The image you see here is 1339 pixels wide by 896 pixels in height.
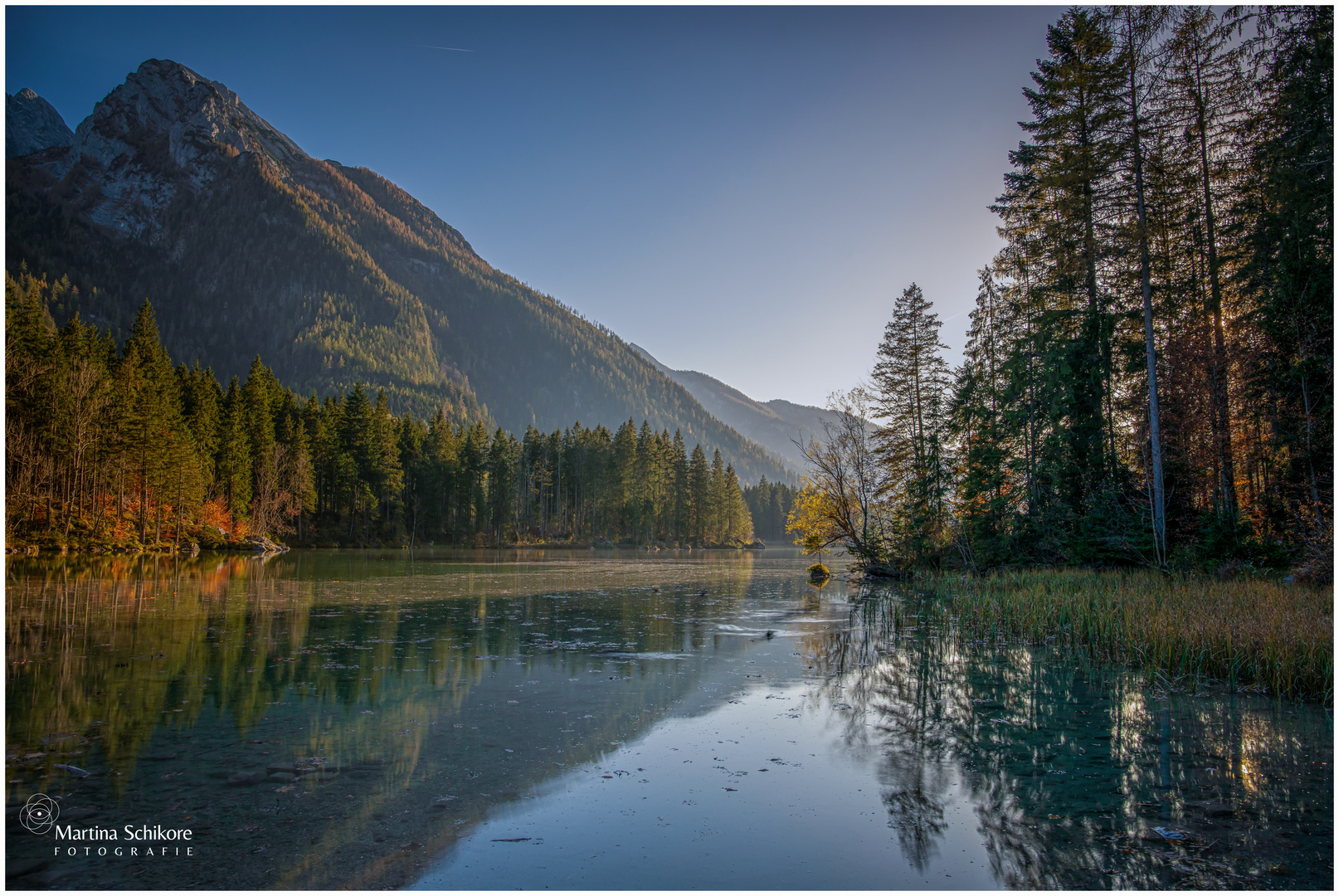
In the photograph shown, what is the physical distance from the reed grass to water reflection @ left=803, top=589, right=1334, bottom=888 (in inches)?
28.2

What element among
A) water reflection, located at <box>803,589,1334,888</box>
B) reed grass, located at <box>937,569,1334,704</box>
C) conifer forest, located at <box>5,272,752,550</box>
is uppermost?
Answer: conifer forest, located at <box>5,272,752,550</box>

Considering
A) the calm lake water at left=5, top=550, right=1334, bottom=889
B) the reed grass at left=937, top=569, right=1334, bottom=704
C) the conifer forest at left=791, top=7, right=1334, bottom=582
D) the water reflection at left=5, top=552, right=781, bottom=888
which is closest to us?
the calm lake water at left=5, top=550, right=1334, bottom=889

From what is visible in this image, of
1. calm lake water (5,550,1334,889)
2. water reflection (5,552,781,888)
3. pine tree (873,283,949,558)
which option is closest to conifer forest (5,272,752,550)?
water reflection (5,552,781,888)

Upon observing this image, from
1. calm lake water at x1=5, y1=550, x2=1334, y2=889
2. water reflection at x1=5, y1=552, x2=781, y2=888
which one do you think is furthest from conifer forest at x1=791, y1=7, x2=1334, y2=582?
water reflection at x1=5, y1=552, x2=781, y2=888

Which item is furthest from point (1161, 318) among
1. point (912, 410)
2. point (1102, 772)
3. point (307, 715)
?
point (307, 715)

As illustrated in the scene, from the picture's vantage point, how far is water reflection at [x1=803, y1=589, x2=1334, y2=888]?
4988mm

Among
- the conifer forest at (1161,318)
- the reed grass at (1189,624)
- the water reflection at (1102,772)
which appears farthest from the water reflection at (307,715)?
the conifer forest at (1161,318)

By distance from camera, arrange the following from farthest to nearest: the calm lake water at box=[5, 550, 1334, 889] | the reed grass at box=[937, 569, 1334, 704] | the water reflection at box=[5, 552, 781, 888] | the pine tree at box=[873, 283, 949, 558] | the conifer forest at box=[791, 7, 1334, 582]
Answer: the pine tree at box=[873, 283, 949, 558] < the conifer forest at box=[791, 7, 1334, 582] < the reed grass at box=[937, 569, 1334, 704] < the water reflection at box=[5, 552, 781, 888] < the calm lake water at box=[5, 550, 1334, 889]

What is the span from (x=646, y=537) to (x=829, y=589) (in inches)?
2287

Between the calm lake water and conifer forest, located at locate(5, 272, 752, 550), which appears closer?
the calm lake water

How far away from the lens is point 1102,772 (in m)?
6.83

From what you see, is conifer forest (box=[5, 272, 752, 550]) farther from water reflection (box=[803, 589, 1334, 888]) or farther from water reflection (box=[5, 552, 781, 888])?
water reflection (box=[803, 589, 1334, 888])

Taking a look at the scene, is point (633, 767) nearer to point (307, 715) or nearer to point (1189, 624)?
point (307, 715)

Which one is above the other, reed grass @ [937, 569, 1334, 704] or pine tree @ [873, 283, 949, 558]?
pine tree @ [873, 283, 949, 558]
